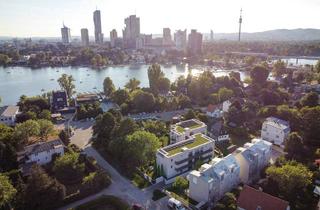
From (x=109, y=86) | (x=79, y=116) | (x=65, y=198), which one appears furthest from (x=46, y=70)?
(x=65, y=198)

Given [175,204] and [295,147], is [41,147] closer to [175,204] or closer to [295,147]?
[175,204]

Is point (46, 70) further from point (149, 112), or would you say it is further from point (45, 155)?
point (45, 155)

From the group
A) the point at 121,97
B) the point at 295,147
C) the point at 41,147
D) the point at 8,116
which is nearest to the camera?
the point at 41,147

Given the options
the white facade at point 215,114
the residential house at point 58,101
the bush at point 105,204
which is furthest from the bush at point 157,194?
the residential house at point 58,101

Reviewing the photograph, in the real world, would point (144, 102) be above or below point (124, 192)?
above

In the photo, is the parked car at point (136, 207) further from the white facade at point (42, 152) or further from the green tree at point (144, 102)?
the green tree at point (144, 102)

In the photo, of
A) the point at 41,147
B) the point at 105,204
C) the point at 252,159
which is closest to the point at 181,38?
the point at 41,147

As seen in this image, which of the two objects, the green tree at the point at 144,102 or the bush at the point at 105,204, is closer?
the bush at the point at 105,204
